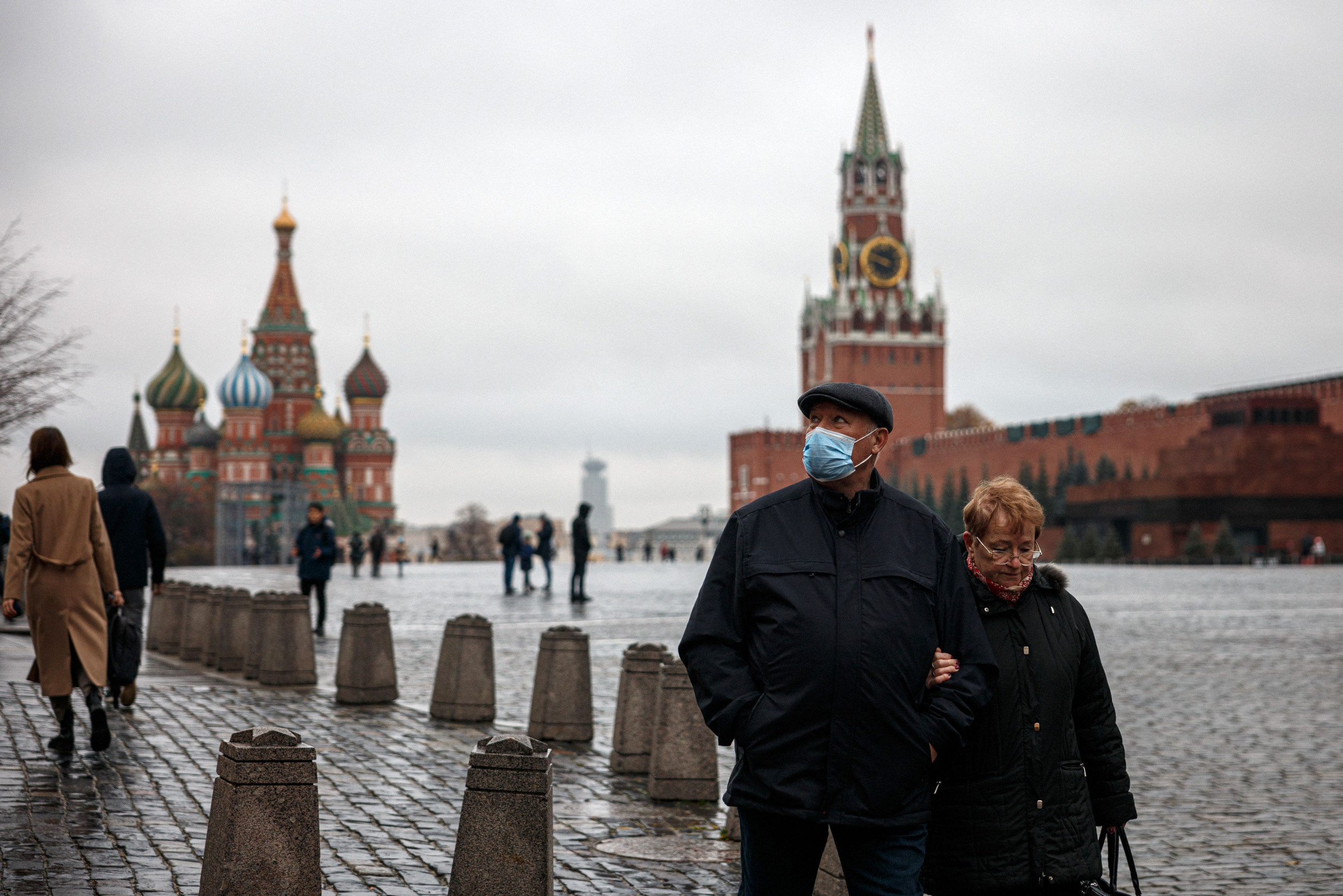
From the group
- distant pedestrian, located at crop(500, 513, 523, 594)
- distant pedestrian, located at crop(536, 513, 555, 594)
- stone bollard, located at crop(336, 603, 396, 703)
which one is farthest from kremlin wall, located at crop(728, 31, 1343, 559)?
stone bollard, located at crop(336, 603, 396, 703)

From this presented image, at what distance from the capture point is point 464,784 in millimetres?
7250

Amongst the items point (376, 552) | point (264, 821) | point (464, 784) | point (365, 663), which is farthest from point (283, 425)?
point (264, 821)

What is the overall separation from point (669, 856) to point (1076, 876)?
2728 millimetres

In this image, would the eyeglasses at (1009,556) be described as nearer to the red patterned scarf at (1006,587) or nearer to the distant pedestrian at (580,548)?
the red patterned scarf at (1006,587)

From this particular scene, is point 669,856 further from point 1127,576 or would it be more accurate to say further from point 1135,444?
point 1135,444

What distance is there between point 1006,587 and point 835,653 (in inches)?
20.1

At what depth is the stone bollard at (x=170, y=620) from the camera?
563 inches

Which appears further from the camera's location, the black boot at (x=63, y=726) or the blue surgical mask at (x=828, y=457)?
the black boot at (x=63, y=726)

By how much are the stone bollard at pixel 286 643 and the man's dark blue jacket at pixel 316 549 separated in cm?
416

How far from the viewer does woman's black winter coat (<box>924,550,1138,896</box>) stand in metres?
3.30

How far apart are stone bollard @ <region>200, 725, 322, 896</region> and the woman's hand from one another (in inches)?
69.0

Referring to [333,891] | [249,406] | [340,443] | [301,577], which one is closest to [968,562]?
[333,891]

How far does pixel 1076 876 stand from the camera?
3.31 metres

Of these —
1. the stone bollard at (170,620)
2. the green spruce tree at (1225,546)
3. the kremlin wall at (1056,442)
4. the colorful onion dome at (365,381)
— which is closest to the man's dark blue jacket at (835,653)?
the stone bollard at (170,620)
